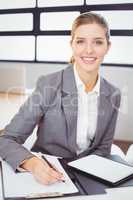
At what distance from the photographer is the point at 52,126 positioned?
1.23 metres

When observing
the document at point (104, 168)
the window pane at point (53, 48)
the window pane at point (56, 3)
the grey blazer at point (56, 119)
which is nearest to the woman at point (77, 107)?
the grey blazer at point (56, 119)

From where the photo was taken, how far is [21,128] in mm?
1170

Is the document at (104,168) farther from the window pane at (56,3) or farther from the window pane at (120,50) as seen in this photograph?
the window pane at (56,3)

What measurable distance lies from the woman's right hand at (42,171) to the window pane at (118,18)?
1.62 meters

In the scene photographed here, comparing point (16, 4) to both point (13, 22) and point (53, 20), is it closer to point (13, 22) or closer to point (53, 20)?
point (13, 22)

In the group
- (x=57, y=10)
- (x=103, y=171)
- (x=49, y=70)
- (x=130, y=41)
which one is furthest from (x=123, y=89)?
(x=103, y=171)

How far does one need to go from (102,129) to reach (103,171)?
0.36 m

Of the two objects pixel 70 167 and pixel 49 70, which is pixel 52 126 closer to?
pixel 70 167

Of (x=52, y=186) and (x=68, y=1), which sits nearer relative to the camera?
(x=52, y=186)

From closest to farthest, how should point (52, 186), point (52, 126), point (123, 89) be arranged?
point (52, 186)
point (52, 126)
point (123, 89)

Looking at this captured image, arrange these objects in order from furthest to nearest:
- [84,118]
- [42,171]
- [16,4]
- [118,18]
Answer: [16,4]
[118,18]
[84,118]
[42,171]

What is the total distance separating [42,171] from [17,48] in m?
1.73

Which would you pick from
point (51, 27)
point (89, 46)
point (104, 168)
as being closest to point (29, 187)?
point (104, 168)

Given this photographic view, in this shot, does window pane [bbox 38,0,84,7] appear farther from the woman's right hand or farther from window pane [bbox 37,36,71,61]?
the woman's right hand
